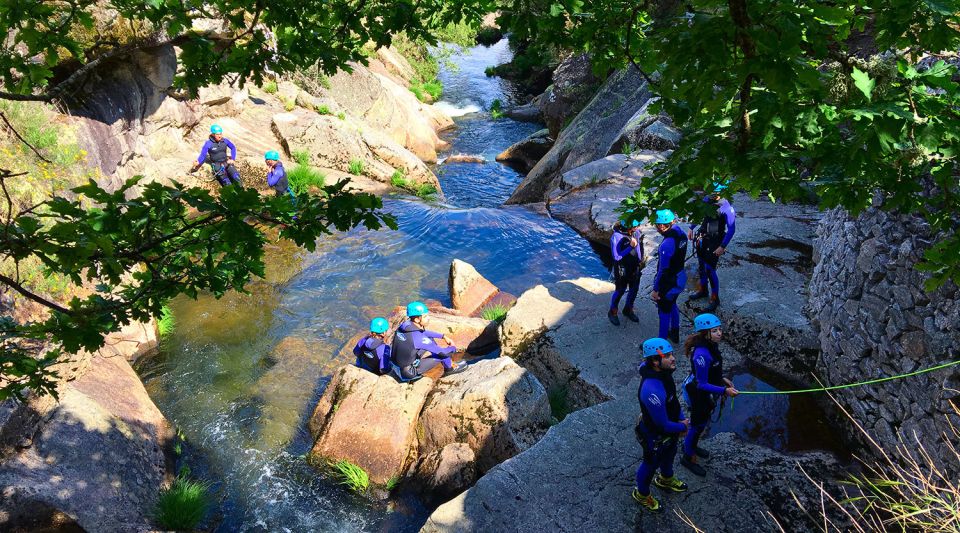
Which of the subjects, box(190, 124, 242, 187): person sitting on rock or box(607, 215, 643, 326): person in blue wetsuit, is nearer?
box(607, 215, 643, 326): person in blue wetsuit

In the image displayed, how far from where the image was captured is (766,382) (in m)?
7.41

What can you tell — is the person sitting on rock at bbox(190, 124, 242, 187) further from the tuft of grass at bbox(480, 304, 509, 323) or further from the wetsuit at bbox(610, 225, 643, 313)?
the wetsuit at bbox(610, 225, 643, 313)

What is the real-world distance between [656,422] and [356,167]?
13316mm

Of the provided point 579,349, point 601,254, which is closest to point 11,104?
point 579,349

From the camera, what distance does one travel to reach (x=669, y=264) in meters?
7.51

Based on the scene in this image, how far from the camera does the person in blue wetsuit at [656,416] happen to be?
5.12 m

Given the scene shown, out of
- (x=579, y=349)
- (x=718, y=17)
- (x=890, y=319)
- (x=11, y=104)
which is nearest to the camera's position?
(x=718, y=17)

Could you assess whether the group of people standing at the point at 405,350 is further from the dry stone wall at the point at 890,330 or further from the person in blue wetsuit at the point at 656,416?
the dry stone wall at the point at 890,330

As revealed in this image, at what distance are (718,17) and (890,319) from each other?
423 cm

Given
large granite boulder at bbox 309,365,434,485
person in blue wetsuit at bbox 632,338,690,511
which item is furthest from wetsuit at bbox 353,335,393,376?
person in blue wetsuit at bbox 632,338,690,511

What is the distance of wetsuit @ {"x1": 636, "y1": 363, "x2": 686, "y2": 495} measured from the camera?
201 inches

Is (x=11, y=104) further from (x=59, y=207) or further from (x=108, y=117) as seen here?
(x=59, y=207)

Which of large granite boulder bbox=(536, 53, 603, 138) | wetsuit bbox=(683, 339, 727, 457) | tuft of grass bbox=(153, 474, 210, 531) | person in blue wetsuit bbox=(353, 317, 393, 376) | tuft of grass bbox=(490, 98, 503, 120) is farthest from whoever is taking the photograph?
tuft of grass bbox=(490, 98, 503, 120)

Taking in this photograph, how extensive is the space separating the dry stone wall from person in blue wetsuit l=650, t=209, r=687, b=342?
1.70m
